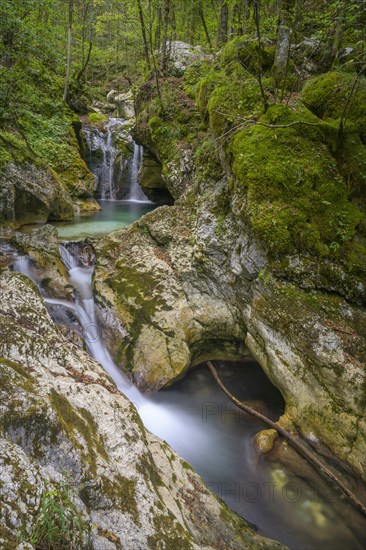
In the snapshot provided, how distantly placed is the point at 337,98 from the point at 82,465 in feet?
22.2

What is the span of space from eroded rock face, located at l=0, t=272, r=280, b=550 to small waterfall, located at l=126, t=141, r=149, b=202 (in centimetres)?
1257

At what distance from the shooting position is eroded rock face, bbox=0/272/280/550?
2029 mm

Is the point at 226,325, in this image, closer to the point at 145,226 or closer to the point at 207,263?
the point at 207,263

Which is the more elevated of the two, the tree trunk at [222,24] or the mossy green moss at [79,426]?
the tree trunk at [222,24]

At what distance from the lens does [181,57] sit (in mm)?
12211

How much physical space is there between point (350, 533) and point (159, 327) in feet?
13.2

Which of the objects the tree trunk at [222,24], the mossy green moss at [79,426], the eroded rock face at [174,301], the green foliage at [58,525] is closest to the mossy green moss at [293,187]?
the eroded rock face at [174,301]

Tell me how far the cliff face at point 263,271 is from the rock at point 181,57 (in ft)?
17.3

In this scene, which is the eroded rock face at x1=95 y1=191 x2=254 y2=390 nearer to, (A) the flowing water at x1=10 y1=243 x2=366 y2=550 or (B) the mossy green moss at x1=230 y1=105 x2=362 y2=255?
(A) the flowing water at x1=10 y1=243 x2=366 y2=550

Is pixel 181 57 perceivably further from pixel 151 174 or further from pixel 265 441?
pixel 265 441

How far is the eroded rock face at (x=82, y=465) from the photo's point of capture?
2029 millimetres

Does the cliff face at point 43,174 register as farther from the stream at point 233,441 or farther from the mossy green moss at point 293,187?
the mossy green moss at point 293,187

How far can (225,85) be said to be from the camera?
6.94 metres

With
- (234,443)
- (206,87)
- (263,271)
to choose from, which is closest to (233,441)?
(234,443)
